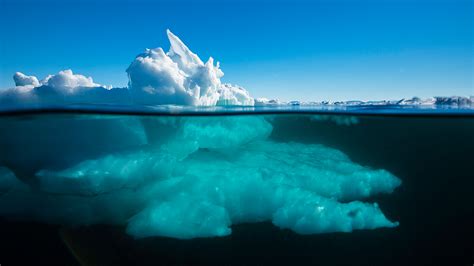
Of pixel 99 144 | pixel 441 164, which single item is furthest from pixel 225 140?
pixel 441 164

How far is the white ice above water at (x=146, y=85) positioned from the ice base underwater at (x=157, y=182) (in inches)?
35.4

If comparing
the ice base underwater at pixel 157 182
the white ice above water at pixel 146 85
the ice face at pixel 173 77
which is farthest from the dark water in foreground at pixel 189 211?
the ice face at pixel 173 77

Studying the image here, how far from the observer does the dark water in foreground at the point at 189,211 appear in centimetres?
838

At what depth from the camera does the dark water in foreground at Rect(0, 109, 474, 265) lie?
27.5 ft

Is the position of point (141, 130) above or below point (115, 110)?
below

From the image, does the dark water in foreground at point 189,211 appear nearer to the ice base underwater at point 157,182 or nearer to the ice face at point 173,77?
the ice base underwater at point 157,182

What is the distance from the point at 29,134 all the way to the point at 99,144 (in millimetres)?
2960

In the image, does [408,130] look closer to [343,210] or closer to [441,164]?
[441,164]

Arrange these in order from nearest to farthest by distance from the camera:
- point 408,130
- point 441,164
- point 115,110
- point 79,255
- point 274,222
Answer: point 79,255, point 274,222, point 115,110, point 408,130, point 441,164

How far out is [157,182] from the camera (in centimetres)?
957

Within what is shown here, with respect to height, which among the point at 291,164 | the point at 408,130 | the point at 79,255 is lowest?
the point at 79,255

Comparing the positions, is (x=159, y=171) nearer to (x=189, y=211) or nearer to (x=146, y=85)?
(x=189, y=211)

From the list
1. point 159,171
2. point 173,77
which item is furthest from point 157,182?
point 173,77

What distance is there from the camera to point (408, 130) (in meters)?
17.2
